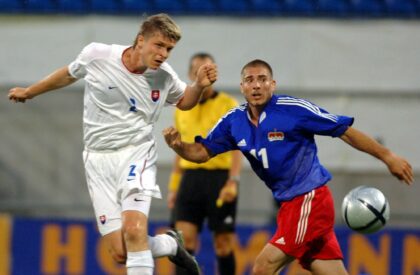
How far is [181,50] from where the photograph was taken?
36.0ft

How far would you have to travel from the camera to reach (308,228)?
21.7 ft

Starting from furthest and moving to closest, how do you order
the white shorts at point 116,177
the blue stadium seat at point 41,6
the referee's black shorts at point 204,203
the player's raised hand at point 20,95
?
the blue stadium seat at point 41,6 → the referee's black shorts at point 204,203 → the player's raised hand at point 20,95 → the white shorts at point 116,177

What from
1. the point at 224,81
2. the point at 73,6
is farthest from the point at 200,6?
the point at 73,6

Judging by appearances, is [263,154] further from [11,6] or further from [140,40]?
[11,6]

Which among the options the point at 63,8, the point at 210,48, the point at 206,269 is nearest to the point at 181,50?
the point at 210,48

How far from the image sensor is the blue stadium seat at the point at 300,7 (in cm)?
1092

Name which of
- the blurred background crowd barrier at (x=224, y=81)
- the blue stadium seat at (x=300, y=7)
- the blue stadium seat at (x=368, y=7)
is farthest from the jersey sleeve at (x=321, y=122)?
the blue stadium seat at (x=368, y=7)

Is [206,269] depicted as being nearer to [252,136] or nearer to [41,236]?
[41,236]

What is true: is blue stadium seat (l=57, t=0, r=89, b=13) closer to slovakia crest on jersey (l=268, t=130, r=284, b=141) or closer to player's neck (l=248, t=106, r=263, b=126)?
player's neck (l=248, t=106, r=263, b=126)

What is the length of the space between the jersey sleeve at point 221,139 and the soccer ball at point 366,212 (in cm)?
89

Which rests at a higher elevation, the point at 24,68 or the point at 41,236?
the point at 24,68

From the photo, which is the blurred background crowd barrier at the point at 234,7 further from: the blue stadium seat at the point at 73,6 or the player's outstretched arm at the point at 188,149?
the player's outstretched arm at the point at 188,149

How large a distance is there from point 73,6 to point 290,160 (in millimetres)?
5256

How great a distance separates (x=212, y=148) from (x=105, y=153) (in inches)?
28.7
